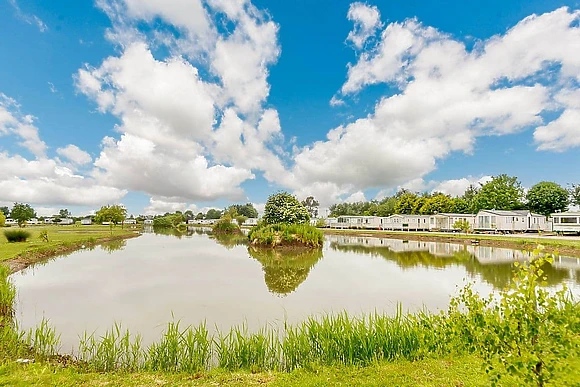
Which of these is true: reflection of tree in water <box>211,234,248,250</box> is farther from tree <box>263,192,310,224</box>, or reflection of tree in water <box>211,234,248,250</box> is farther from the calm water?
the calm water

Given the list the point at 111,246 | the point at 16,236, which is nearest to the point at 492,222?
the point at 111,246

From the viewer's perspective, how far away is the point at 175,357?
4.28 meters

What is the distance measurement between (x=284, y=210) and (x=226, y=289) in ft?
53.7

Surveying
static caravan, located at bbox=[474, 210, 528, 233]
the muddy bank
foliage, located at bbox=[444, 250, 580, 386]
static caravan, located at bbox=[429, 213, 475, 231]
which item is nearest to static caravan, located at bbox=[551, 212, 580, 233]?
static caravan, located at bbox=[474, 210, 528, 233]

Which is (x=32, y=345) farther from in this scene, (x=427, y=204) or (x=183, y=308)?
(x=427, y=204)

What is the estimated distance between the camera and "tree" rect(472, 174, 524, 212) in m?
43.9

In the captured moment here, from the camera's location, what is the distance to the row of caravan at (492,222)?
3195 cm

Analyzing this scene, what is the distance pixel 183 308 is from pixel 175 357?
3.23m

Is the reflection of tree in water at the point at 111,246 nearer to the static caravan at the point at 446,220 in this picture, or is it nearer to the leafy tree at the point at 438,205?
the static caravan at the point at 446,220

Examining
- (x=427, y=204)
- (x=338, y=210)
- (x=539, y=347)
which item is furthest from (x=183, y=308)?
(x=338, y=210)

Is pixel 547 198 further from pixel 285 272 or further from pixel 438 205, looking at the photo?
pixel 285 272

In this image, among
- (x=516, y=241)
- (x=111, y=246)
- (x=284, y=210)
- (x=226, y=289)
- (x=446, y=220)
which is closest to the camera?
(x=226, y=289)

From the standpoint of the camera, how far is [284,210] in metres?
25.5

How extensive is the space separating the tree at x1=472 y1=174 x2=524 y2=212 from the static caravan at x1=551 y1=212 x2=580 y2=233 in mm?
10893
